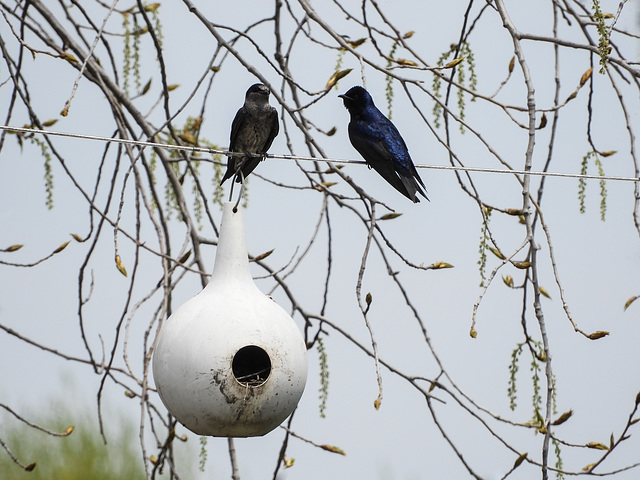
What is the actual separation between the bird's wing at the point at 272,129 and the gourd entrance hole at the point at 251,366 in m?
0.75

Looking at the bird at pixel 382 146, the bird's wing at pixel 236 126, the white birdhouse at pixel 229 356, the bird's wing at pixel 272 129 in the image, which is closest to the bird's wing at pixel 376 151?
the bird at pixel 382 146

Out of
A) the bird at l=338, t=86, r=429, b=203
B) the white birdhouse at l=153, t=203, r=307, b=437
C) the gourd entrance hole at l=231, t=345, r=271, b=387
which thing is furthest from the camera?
the bird at l=338, t=86, r=429, b=203

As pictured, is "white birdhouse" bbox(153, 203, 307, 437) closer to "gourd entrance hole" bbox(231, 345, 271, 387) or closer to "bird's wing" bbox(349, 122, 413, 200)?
"gourd entrance hole" bbox(231, 345, 271, 387)

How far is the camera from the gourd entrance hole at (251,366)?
8.64ft

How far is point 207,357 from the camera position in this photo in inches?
98.8

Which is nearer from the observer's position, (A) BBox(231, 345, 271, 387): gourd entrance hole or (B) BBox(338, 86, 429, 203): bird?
(A) BBox(231, 345, 271, 387): gourd entrance hole

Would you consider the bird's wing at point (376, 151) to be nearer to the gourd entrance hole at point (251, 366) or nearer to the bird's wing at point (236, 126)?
the bird's wing at point (236, 126)

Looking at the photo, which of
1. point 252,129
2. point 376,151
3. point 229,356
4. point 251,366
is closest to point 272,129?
point 252,129

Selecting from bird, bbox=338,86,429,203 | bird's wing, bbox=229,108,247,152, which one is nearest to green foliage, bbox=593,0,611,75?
bird, bbox=338,86,429,203

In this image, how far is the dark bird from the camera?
3.15 meters

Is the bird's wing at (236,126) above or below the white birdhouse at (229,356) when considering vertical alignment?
above

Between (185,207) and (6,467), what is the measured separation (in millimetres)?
2814

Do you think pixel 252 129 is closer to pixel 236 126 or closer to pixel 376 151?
pixel 236 126

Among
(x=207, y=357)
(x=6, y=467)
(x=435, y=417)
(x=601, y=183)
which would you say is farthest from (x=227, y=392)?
(x=6, y=467)
